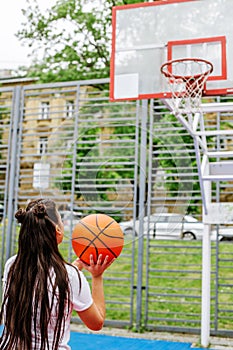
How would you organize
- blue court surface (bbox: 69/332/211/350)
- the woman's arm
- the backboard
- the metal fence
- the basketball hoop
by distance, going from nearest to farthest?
the woman's arm → the basketball hoop → the backboard → blue court surface (bbox: 69/332/211/350) → the metal fence

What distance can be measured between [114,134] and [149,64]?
1.73 meters

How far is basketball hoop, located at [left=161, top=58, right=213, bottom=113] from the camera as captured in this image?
465 cm

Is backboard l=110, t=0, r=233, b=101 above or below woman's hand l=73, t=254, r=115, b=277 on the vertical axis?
above

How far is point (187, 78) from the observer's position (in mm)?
4715

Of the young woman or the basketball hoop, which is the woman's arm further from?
the basketball hoop

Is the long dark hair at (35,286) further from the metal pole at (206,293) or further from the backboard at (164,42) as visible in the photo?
the metal pole at (206,293)

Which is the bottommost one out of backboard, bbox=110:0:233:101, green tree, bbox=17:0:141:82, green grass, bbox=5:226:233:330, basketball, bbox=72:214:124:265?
green grass, bbox=5:226:233:330

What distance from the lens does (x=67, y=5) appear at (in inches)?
556

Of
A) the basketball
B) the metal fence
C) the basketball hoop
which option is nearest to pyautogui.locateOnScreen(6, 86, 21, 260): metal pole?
the metal fence

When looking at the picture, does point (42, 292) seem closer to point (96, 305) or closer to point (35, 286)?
point (35, 286)

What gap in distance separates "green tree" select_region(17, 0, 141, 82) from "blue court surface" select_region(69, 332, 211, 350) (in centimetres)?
849

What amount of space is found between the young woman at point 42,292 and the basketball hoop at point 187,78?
8.60 ft

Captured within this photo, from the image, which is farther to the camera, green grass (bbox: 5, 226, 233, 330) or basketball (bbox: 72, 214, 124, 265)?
green grass (bbox: 5, 226, 233, 330)

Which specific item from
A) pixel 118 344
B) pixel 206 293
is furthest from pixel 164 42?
pixel 118 344
